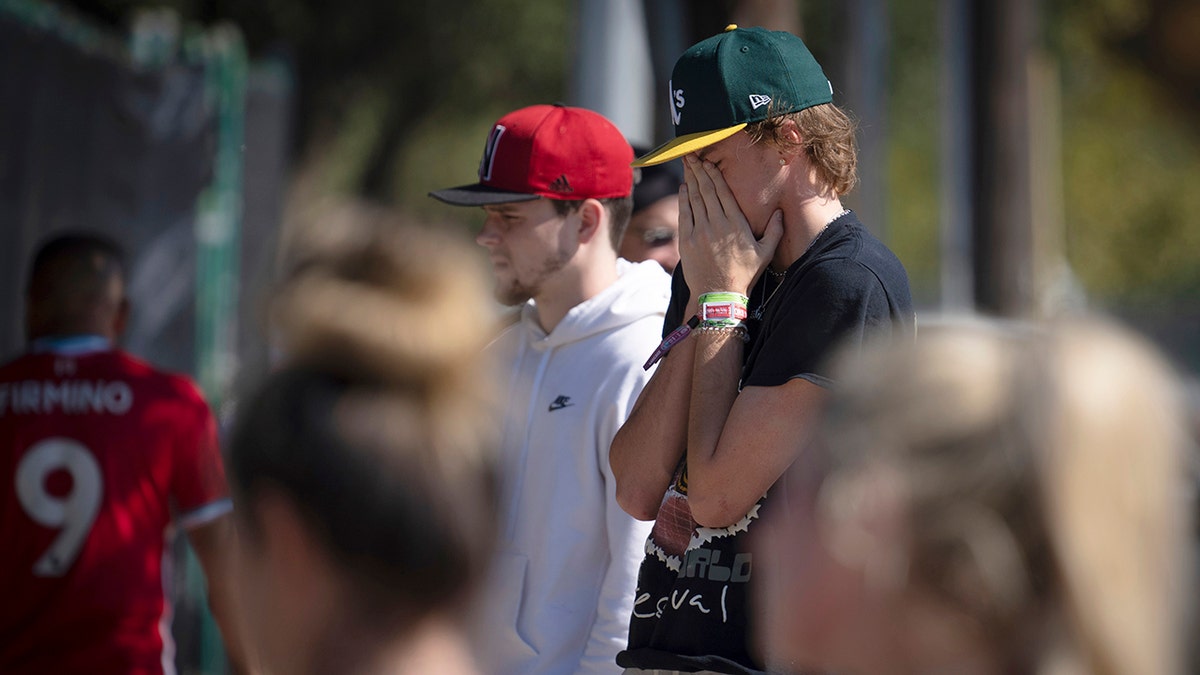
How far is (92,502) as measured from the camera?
425cm

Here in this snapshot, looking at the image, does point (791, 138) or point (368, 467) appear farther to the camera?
point (791, 138)

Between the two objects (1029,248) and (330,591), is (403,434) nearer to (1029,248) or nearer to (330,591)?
(330,591)

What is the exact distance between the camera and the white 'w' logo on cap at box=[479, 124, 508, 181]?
3.66 meters

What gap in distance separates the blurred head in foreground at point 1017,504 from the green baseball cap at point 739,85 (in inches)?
54.7

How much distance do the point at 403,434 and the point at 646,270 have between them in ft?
6.74

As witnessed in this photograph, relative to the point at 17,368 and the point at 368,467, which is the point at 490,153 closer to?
the point at 17,368

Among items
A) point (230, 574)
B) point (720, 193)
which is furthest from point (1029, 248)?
point (720, 193)

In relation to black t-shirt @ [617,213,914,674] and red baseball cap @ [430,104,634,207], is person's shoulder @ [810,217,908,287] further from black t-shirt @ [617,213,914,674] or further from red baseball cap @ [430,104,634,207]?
red baseball cap @ [430,104,634,207]

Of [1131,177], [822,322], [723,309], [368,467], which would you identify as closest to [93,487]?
[723,309]

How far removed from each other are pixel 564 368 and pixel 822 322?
1054 mm

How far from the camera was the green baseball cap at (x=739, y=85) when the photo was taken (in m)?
2.68

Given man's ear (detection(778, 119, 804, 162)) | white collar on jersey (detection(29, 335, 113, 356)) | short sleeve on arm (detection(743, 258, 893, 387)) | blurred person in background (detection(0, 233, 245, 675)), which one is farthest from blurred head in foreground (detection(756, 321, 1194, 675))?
white collar on jersey (detection(29, 335, 113, 356))

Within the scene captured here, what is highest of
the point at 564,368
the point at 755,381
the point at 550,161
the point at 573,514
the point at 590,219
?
the point at 550,161

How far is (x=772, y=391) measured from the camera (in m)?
2.45
